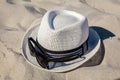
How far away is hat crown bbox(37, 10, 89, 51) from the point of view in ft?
5.57

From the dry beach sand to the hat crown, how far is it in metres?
0.16

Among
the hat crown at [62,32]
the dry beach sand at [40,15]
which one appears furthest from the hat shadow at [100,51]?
the hat crown at [62,32]

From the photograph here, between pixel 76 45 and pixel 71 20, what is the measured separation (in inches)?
5.2

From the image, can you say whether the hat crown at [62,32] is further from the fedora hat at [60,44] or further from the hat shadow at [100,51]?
the hat shadow at [100,51]

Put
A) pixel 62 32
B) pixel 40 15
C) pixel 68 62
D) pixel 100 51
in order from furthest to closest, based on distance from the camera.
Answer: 1. pixel 40 15
2. pixel 100 51
3. pixel 68 62
4. pixel 62 32

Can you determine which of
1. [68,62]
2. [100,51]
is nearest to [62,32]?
[68,62]

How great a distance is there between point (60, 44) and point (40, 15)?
0.64 m

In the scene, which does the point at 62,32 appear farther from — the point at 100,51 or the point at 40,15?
the point at 40,15

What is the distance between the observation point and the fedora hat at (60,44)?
1708mm

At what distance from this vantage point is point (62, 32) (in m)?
1.69

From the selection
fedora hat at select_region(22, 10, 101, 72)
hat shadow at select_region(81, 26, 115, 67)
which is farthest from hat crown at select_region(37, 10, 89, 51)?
hat shadow at select_region(81, 26, 115, 67)

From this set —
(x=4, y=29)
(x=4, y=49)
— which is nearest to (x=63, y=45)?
(x=4, y=49)

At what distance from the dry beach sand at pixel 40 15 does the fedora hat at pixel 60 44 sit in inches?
1.8

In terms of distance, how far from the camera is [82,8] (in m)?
2.37
